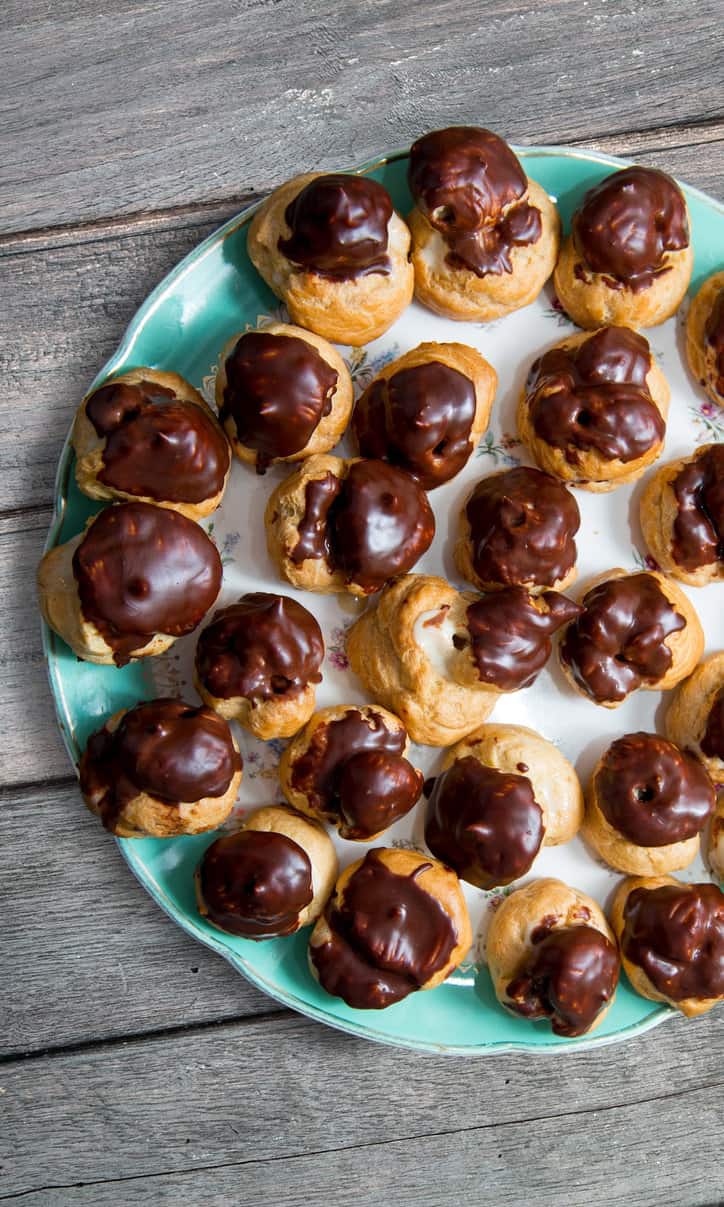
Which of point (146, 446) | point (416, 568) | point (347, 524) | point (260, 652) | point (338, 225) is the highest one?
point (338, 225)

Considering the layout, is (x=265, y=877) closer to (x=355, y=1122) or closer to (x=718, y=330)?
(x=355, y=1122)

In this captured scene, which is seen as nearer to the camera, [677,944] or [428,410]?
[428,410]

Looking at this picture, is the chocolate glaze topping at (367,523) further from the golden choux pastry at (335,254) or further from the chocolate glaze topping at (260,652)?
the golden choux pastry at (335,254)

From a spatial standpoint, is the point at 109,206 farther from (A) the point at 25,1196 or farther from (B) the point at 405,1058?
(A) the point at 25,1196

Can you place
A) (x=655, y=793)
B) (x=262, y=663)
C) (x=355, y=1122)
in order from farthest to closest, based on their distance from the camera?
(x=355, y=1122)
(x=655, y=793)
(x=262, y=663)

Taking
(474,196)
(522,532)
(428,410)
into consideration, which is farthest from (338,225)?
(522,532)

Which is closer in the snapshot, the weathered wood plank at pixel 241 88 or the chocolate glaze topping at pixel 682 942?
the chocolate glaze topping at pixel 682 942

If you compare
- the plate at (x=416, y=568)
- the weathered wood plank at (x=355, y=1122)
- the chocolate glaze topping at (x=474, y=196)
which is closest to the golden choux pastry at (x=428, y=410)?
the plate at (x=416, y=568)

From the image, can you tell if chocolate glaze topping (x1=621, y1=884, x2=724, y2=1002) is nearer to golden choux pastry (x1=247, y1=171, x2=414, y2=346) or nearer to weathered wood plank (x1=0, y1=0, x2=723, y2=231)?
golden choux pastry (x1=247, y1=171, x2=414, y2=346)
